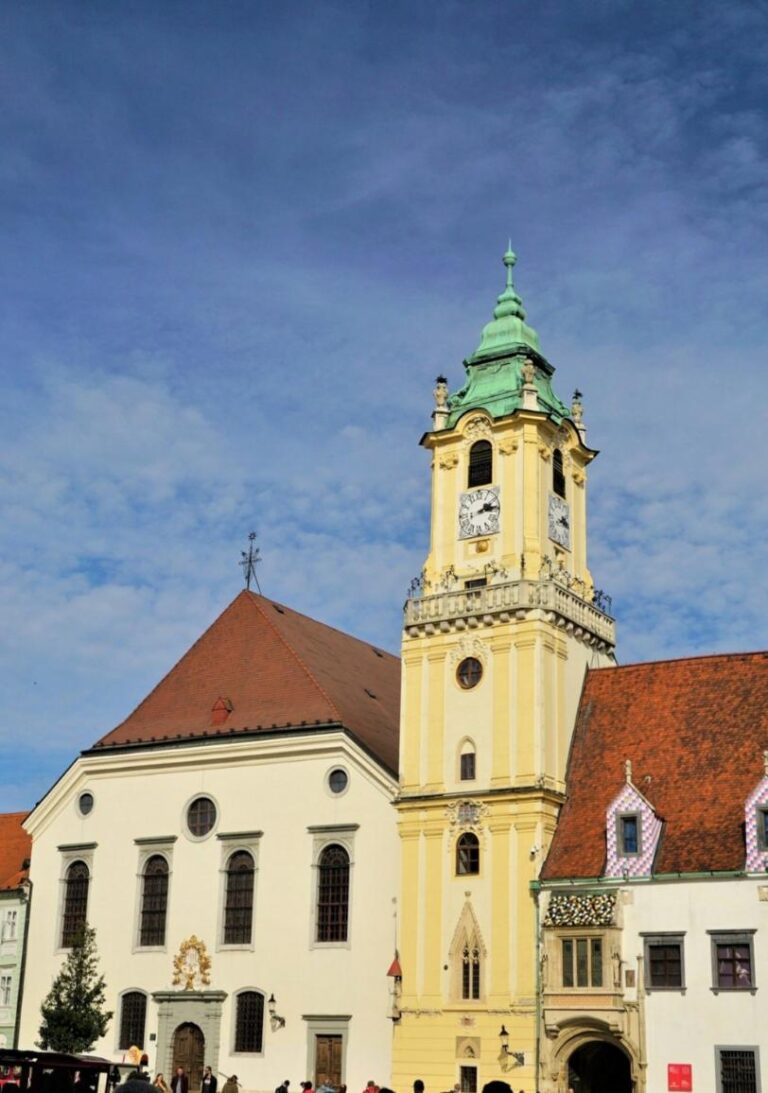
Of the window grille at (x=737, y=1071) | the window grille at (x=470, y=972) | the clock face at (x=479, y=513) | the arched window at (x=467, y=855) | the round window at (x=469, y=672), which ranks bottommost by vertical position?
the window grille at (x=737, y=1071)

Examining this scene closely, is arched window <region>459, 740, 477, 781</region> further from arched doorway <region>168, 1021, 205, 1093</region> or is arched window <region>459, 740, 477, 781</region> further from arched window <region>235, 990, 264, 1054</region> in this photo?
arched doorway <region>168, 1021, 205, 1093</region>

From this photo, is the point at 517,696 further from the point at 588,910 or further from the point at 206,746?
the point at 206,746

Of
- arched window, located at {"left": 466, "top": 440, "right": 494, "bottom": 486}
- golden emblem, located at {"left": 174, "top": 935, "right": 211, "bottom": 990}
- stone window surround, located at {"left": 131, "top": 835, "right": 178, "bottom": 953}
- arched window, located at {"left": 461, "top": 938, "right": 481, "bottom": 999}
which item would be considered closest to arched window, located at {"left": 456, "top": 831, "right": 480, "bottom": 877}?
arched window, located at {"left": 461, "top": 938, "right": 481, "bottom": 999}

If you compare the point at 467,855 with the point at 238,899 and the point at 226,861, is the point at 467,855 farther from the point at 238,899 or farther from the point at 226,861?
the point at 226,861

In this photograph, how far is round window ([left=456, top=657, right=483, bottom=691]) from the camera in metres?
43.3

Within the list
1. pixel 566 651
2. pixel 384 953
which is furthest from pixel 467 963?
pixel 566 651

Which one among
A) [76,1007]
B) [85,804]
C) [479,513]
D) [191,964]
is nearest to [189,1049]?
[191,964]

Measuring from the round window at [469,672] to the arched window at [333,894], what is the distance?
596cm

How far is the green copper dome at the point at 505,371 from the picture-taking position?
46.5m

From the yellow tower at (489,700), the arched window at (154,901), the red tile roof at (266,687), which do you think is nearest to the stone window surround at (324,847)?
the yellow tower at (489,700)

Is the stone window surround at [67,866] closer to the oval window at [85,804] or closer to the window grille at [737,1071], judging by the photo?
the oval window at [85,804]

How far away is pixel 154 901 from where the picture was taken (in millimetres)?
47000

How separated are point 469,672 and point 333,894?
7.45m

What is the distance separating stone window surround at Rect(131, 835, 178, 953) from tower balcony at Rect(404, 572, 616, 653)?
1028 cm
